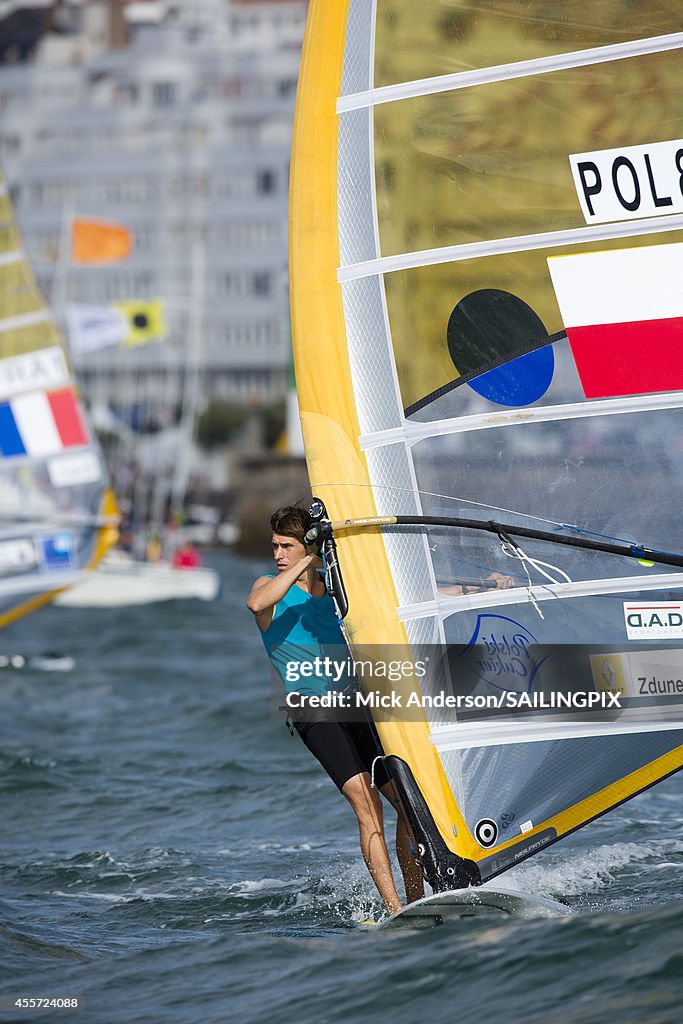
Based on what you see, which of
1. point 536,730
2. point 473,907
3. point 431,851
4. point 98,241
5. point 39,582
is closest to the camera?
point 473,907

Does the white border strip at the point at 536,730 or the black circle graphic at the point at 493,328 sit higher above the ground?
the black circle graphic at the point at 493,328

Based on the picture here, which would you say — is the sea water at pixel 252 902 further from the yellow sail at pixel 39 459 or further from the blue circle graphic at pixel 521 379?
the yellow sail at pixel 39 459

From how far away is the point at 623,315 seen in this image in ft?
13.7

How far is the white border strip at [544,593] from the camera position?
412cm

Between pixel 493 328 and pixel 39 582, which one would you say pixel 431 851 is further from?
pixel 39 582

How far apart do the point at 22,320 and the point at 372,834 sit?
374 inches

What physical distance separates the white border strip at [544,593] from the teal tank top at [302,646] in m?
0.29

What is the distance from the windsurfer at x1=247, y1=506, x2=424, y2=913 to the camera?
4262 millimetres

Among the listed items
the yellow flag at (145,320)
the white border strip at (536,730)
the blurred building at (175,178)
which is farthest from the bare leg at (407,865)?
the blurred building at (175,178)

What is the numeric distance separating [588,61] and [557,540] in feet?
4.77

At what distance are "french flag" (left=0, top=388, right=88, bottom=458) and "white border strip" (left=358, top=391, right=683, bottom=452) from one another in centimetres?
889

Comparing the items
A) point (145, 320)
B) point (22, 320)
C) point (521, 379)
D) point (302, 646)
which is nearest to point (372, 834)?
point (302, 646)

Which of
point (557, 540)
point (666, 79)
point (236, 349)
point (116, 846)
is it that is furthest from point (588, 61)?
point (236, 349)

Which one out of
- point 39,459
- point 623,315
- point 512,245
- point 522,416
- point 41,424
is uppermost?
point 41,424
